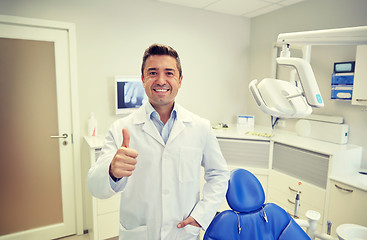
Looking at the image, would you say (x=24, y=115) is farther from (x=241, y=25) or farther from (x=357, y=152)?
(x=357, y=152)

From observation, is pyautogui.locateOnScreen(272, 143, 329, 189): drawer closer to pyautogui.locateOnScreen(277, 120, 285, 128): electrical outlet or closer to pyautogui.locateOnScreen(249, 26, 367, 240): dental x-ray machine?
pyautogui.locateOnScreen(277, 120, 285, 128): electrical outlet

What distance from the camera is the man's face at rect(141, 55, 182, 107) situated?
105 cm

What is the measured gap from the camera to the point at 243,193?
1352 millimetres

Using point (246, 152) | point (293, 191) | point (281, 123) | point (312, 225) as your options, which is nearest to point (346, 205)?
point (293, 191)

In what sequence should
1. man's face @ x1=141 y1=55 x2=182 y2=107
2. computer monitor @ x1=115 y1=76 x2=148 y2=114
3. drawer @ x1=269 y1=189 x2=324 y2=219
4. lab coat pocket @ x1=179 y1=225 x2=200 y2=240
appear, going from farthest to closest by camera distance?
computer monitor @ x1=115 y1=76 x2=148 y2=114
drawer @ x1=269 y1=189 x2=324 y2=219
lab coat pocket @ x1=179 y1=225 x2=200 y2=240
man's face @ x1=141 y1=55 x2=182 y2=107

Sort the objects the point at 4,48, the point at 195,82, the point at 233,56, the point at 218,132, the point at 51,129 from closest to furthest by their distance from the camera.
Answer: the point at 4,48
the point at 51,129
the point at 218,132
the point at 195,82
the point at 233,56

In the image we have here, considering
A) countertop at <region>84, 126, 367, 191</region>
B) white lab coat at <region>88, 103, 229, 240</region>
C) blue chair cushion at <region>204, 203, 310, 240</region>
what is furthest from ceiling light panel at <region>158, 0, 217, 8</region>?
blue chair cushion at <region>204, 203, 310, 240</region>

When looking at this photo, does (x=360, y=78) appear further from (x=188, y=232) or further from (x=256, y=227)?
(x=188, y=232)

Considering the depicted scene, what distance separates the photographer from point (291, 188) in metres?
2.45

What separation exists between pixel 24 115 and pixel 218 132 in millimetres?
1911

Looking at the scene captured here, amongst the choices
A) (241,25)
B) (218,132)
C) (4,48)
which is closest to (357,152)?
(218,132)

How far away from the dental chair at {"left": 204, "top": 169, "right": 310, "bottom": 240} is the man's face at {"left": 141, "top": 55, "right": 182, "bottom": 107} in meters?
0.59

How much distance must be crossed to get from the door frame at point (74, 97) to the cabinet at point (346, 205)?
230 centimetres

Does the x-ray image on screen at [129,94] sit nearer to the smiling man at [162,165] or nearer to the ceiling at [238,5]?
the ceiling at [238,5]
